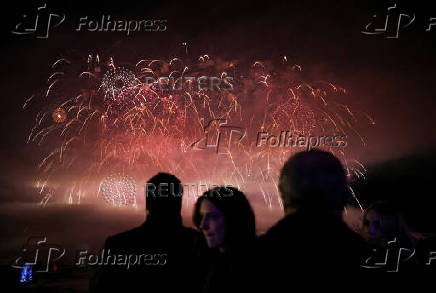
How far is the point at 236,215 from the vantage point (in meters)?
3.79

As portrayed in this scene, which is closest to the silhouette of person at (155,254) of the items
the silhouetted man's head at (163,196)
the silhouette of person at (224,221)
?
the silhouetted man's head at (163,196)

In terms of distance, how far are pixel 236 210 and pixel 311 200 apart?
1.44 m

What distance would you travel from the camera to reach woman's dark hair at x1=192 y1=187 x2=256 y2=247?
3771mm

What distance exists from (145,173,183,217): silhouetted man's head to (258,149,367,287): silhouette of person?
5.18 ft

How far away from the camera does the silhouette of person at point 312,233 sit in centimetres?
230

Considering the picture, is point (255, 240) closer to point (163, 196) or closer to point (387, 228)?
point (163, 196)

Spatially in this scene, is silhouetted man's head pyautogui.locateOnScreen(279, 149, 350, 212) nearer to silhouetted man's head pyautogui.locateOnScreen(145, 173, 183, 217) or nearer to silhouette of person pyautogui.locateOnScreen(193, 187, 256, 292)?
silhouette of person pyautogui.locateOnScreen(193, 187, 256, 292)

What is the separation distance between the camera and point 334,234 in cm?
235

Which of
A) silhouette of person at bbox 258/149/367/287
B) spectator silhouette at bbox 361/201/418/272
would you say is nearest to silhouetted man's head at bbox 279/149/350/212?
silhouette of person at bbox 258/149/367/287

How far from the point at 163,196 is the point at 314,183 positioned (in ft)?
5.75

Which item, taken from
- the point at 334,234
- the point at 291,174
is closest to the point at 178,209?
the point at 291,174

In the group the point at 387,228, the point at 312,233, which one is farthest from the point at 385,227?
the point at 312,233

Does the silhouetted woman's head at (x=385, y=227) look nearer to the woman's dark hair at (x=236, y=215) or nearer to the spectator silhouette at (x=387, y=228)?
the spectator silhouette at (x=387, y=228)

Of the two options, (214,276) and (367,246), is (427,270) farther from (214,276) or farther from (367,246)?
(214,276)
